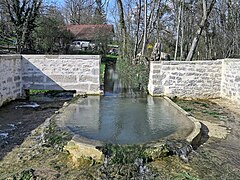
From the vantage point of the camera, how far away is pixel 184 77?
855 centimetres

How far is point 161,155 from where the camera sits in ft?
12.2

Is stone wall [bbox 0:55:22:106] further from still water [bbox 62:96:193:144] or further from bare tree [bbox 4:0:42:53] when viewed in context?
bare tree [bbox 4:0:42:53]

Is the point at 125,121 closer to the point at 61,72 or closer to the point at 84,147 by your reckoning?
the point at 84,147

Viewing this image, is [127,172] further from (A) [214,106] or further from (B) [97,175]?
(A) [214,106]

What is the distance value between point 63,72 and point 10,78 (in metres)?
1.52

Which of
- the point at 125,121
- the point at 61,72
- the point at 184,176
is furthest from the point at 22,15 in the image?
the point at 184,176

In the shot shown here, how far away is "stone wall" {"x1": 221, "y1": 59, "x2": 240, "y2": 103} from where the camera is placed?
791 centimetres

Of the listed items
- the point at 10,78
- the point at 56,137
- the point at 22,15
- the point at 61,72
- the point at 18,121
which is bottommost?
the point at 18,121

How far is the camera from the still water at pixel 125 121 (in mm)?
4316

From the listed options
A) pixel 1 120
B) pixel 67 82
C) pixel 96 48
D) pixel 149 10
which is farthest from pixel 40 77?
pixel 96 48

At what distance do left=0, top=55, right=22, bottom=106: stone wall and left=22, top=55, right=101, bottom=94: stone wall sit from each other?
0.28 m

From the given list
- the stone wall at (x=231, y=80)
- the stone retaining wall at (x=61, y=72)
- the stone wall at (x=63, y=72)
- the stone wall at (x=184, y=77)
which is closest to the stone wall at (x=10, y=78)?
the stone retaining wall at (x=61, y=72)

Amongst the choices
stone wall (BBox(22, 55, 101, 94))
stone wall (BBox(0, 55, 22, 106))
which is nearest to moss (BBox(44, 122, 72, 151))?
stone wall (BBox(0, 55, 22, 106))

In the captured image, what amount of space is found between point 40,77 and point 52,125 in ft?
12.9
